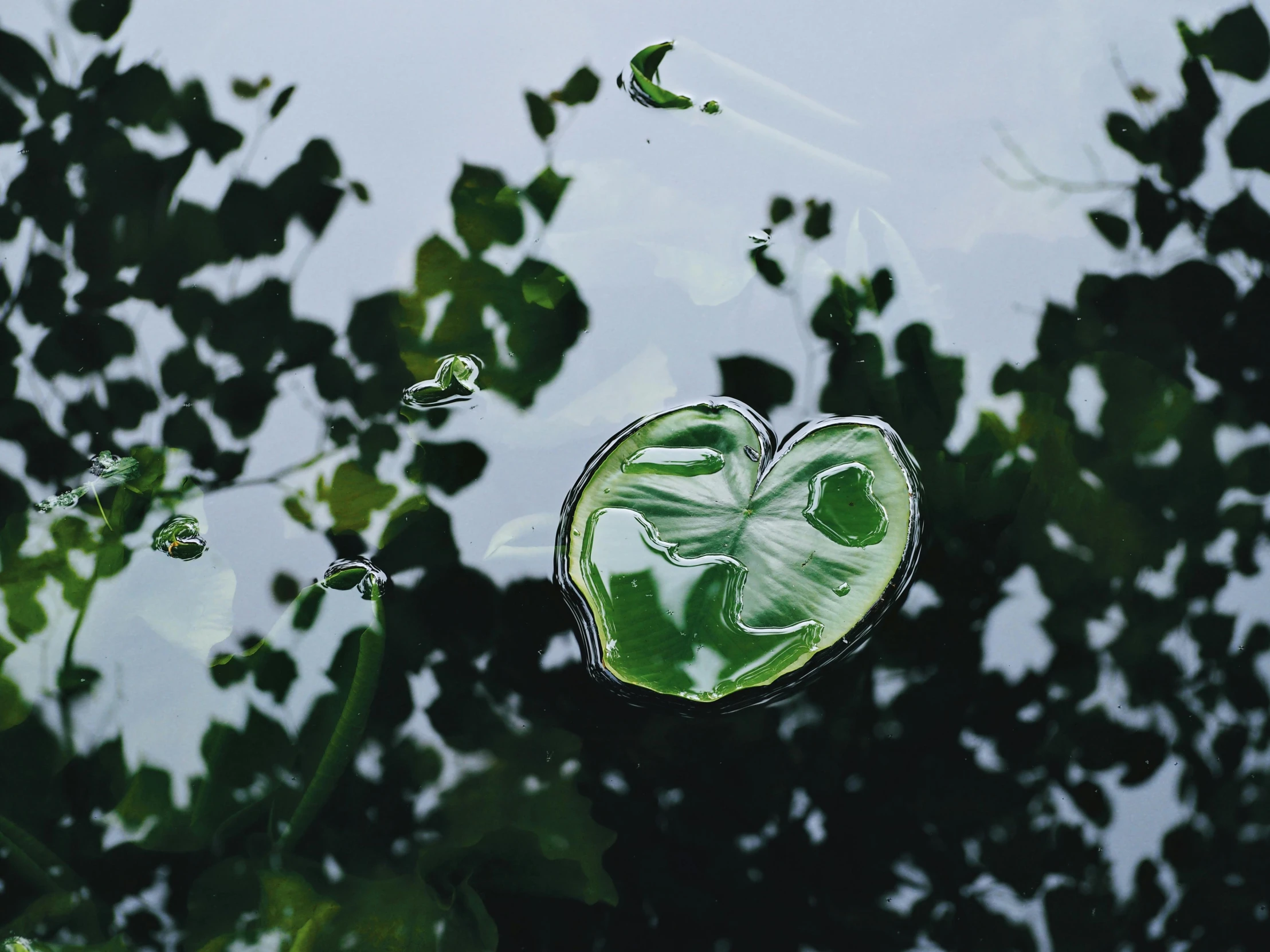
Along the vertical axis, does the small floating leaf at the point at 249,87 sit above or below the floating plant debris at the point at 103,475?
above

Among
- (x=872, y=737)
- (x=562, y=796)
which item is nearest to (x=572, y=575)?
(x=562, y=796)

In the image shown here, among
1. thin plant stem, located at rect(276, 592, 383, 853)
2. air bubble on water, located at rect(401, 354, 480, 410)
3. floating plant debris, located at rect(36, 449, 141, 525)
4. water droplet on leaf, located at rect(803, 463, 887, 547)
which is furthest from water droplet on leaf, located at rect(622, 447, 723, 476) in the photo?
floating plant debris, located at rect(36, 449, 141, 525)

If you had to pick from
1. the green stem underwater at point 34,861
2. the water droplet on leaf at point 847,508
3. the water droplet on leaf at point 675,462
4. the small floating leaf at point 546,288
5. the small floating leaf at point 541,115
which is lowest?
the green stem underwater at point 34,861

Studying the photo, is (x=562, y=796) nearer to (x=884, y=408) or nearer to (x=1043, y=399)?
(x=884, y=408)

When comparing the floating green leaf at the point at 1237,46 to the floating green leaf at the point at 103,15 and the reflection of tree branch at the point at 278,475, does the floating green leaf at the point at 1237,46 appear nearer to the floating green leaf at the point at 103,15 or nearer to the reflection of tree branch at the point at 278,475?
the reflection of tree branch at the point at 278,475

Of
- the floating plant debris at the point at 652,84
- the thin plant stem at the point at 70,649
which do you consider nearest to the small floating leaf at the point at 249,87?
the floating plant debris at the point at 652,84

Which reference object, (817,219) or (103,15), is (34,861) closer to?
(103,15)

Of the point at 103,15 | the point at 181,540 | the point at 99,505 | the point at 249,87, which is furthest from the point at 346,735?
the point at 103,15
